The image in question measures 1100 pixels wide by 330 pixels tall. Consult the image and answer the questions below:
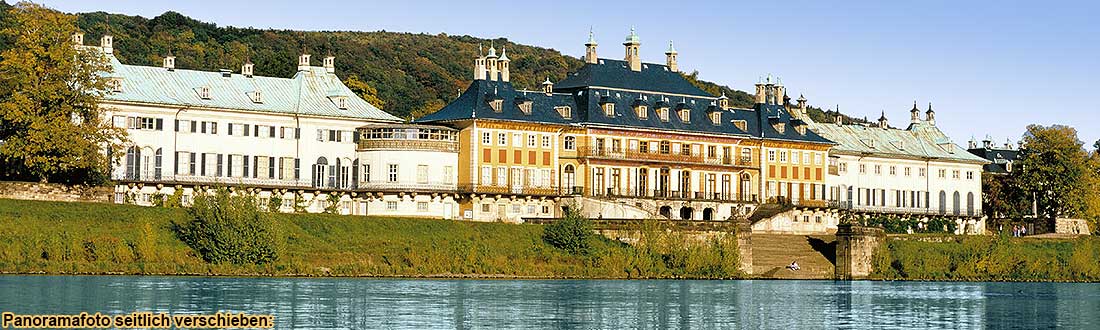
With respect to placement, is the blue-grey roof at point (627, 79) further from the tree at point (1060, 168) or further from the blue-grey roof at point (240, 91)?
the tree at point (1060, 168)

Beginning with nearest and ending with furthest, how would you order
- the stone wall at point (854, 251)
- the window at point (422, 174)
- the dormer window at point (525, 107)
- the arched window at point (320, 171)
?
the stone wall at point (854, 251), the arched window at point (320, 171), the window at point (422, 174), the dormer window at point (525, 107)

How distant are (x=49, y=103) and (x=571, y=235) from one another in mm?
24939

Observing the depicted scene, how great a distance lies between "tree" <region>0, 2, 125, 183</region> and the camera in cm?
9556

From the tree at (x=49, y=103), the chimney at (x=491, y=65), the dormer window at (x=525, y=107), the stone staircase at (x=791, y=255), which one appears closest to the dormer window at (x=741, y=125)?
the stone staircase at (x=791, y=255)

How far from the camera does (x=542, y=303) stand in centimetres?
7144

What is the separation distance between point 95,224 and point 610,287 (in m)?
22.2

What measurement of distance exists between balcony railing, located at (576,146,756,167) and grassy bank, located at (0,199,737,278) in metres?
13.8

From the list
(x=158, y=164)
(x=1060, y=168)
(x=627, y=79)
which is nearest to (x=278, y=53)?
(x=627, y=79)

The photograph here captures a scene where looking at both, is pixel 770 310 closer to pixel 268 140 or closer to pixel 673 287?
pixel 673 287

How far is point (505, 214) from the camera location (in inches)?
4505

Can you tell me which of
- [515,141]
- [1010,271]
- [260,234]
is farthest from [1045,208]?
[260,234]

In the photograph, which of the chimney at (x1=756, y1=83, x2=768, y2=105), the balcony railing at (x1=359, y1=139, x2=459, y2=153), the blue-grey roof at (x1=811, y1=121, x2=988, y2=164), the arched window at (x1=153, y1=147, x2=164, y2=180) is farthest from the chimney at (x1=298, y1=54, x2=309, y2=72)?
the blue-grey roof at (x1=811, y1=121, x2=988, y2=164)

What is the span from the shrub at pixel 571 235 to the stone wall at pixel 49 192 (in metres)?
21.2

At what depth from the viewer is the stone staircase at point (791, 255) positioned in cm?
10800
